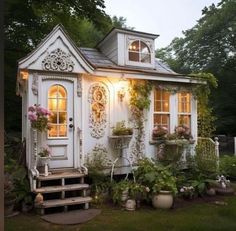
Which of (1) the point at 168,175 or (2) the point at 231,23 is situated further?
(2) the point at 231,23

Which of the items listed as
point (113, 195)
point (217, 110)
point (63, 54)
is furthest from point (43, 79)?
point (217, 110)

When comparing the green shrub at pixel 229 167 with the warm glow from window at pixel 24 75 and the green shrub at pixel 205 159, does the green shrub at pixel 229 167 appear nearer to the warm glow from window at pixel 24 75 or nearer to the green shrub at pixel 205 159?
the green shrub at pixel 205 159

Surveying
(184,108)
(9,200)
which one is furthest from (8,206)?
(184,108)

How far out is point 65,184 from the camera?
262 inches

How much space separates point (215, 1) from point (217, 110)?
7230 millimetres

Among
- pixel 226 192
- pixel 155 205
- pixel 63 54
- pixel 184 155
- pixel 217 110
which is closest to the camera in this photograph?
pixel 155 205

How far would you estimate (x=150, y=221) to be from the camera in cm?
556

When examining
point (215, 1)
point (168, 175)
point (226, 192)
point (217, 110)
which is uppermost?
point (215, 1)

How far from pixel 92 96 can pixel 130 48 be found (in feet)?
7.18

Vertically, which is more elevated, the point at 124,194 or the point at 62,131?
the point at 62,131

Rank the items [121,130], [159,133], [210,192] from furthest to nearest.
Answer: [159,133] → [210,192] → [121,130]

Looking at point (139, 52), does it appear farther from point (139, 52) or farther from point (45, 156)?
point (45, 156)

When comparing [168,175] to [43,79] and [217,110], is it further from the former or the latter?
[217,110]

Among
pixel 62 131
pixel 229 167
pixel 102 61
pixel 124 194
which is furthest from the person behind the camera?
pixel 229 167
